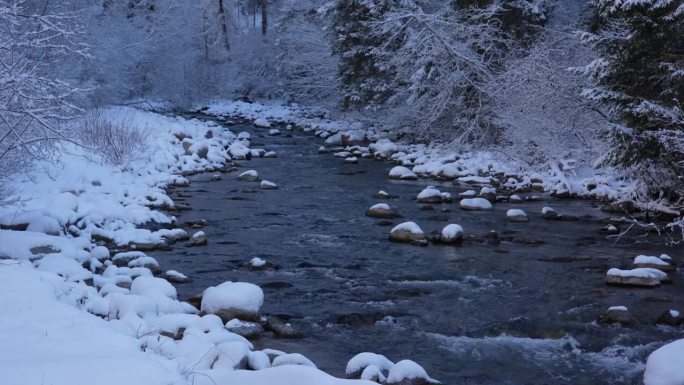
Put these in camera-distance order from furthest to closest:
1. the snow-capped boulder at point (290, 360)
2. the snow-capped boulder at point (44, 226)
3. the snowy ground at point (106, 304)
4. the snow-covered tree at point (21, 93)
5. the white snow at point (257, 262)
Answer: the white snow at point (257, 262)
the snow-capped boulder at point (44, 226)
the snow-covered tree at point (21, 93)
the snow-capped boulder at point (290, 360)
the snowy ground at point (106, 304)

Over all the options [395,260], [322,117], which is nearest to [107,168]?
[395,260]

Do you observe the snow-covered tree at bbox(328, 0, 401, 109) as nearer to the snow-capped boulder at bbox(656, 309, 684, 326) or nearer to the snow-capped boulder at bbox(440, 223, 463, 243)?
the snow-capped boulder at bbox(440, 223, 463, 243)

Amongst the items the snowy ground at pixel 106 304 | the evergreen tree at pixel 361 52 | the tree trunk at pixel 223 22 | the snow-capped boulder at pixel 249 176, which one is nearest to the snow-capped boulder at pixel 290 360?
the snowy ground at pixel 106 304

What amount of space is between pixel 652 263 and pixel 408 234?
Result: 3530mm

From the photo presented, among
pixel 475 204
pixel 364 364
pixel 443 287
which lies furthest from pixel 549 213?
pixel 364 364

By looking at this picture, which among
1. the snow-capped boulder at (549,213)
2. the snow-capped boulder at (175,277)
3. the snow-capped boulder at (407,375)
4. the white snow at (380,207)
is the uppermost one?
the snow-capped boulder at (407,375)

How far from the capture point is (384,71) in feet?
80.5

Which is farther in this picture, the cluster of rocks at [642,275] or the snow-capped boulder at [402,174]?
the snow-capped boulder at [402,174]

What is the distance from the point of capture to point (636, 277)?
28.5 feet

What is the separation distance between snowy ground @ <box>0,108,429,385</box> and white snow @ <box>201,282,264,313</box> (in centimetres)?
1

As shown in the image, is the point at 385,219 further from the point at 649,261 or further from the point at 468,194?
the point at 649,261

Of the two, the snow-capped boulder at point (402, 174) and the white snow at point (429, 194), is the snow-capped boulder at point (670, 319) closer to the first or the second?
the white snow at point (429, 194)

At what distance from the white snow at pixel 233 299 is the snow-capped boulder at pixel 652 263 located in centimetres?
534

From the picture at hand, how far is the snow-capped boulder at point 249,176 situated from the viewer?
16922mm
